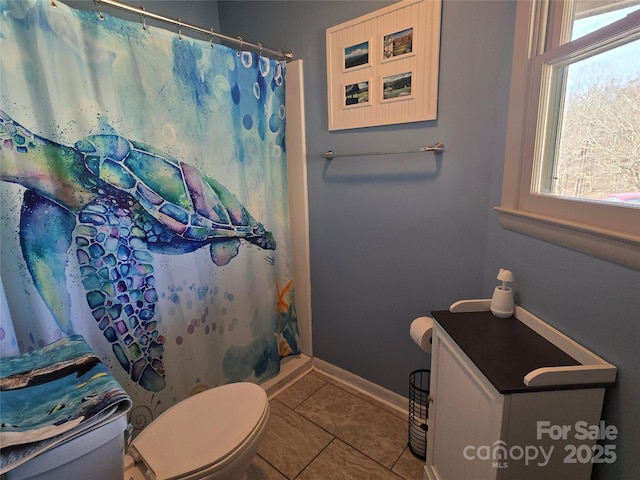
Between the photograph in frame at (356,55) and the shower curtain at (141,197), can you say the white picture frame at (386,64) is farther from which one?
the shower curtain at (141,197)

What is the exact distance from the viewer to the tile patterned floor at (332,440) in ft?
4.93

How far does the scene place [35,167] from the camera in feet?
3.78

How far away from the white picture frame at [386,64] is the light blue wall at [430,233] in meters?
0.05

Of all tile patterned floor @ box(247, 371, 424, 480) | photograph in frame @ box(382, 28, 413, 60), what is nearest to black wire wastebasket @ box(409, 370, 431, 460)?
tile patterned floor @ box(247, 371, 424, 480)

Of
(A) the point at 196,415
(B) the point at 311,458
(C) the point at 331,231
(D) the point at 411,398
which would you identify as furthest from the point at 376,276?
(A) the point at 196,415

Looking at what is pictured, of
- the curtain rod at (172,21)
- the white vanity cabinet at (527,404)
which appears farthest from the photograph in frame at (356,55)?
the white vanity cabinet at (527,404)

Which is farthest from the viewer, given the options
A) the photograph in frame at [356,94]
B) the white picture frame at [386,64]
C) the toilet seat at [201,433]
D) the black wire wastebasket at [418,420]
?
the photograph in frame at [356,94]

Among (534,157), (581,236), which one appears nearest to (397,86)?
(534,157)

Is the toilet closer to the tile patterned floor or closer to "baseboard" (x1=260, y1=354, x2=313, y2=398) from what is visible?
the tile patterned floor

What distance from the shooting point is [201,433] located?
3.90 feet

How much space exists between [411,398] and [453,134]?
1.28 meters

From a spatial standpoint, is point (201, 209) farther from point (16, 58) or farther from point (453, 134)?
point (453, 134)

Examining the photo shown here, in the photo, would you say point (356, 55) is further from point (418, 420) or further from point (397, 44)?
point (418, 420)

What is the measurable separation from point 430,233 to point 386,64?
2.75 feet
